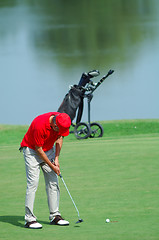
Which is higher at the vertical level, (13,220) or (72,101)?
(72,101)

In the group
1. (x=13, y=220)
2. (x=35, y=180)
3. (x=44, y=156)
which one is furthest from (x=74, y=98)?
(x=44, y=156)

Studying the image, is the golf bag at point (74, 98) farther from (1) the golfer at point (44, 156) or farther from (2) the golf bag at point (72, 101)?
(1) the golfer at point (44, 156)

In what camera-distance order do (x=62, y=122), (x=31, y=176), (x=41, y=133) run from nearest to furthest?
(x=62, y=122), (x=41, y=133), (x=31, y=176)

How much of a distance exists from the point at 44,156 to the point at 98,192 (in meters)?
2.51

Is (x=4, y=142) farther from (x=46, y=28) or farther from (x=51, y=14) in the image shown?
(x=51, y=14)

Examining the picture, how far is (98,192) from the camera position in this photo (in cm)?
1005

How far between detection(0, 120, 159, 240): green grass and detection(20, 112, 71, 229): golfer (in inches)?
7.9

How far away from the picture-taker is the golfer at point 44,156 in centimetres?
767

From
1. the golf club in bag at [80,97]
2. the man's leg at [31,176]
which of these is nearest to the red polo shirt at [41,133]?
the man's leg at [31,176]

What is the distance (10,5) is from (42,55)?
23360mm

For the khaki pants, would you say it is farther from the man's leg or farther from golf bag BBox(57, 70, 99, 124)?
golf bag BBox(57, 70, 99, 124)

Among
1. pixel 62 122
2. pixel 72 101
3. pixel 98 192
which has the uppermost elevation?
pixel 62 122

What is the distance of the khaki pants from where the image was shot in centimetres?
788

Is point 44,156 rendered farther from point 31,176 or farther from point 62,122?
point 62,122
